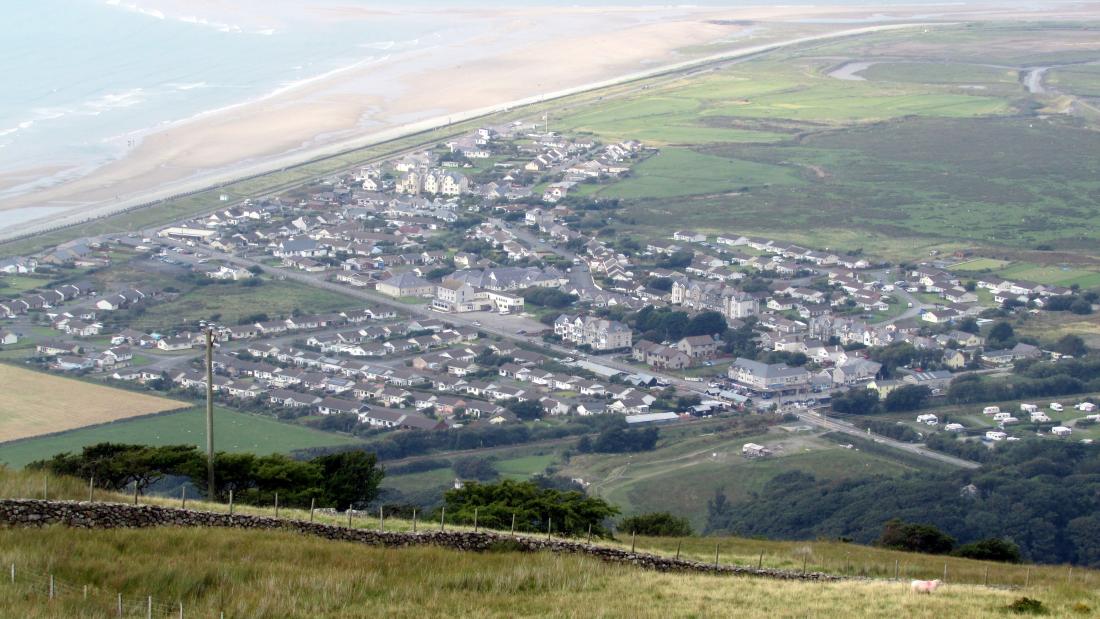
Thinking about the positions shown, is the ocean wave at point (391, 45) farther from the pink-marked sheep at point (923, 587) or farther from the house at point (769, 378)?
the pink-marked sheep at point (923, 587)

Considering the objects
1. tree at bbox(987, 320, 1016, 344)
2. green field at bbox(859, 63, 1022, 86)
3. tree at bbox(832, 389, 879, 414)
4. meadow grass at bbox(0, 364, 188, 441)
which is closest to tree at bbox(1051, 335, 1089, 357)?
tree at bbox(987, 320, 1016, 344)

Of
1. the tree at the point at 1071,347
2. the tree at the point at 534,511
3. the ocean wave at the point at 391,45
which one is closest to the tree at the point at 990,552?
the tree at the point at 534,511

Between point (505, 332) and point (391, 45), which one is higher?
point (391, 45)

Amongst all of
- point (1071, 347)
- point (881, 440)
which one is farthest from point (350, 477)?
point (1071, 347)

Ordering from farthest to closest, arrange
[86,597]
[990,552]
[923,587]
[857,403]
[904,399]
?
[904,399], [857,403], [990,552], [923,587], [86,597]

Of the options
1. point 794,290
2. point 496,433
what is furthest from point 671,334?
point 496,433

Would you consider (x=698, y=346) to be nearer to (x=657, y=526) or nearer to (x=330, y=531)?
(x=657, y=526)
